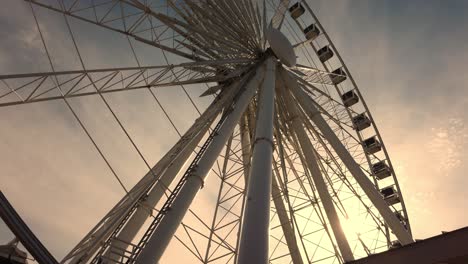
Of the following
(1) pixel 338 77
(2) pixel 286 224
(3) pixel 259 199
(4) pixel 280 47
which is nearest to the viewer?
(3) pixel 259 199

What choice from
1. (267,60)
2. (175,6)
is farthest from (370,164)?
(175,6)

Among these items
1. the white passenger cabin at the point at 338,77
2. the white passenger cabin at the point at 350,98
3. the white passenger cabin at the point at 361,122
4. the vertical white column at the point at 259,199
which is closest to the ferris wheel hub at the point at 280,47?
the vertical white column at the point at 259,199

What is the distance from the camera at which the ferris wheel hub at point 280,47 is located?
1280 cm

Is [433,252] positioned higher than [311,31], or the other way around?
[311,31]

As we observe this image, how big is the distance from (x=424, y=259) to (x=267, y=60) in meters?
9.53

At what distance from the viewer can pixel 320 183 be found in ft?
40.1

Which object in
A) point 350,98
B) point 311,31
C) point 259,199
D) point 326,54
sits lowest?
point 259,199

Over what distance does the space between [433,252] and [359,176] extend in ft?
17.2

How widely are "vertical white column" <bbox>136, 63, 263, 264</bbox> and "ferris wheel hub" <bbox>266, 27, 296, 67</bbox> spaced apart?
275 cm

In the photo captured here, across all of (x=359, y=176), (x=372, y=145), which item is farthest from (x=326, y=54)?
(x=359, y=176)

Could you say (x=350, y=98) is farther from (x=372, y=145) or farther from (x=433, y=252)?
(x=433, y=252)

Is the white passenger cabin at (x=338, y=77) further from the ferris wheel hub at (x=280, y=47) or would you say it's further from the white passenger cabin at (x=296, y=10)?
the ferris wheel hub at (x=280, y=47)

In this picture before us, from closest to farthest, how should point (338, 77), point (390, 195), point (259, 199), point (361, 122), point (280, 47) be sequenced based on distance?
point (259, 199) → point (280, 47) → point (390, 195) → point (361, 122) → point (338, 77)

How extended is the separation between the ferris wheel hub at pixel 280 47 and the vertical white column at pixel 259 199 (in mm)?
3703
